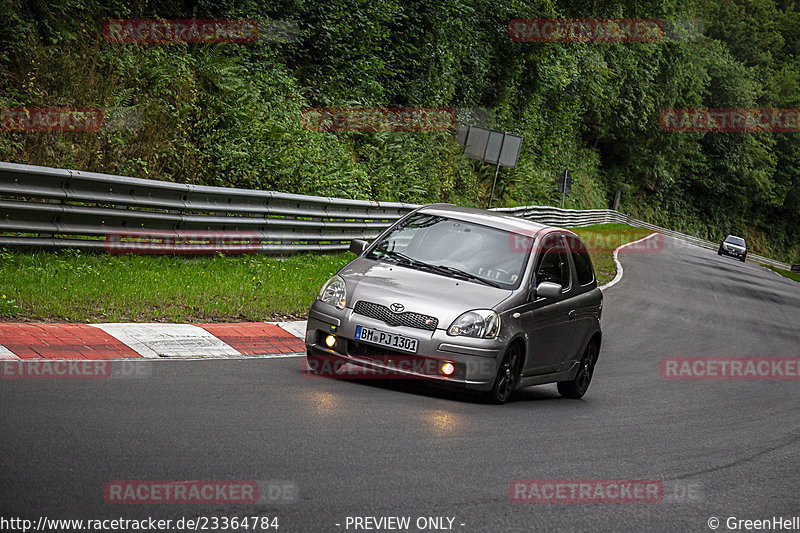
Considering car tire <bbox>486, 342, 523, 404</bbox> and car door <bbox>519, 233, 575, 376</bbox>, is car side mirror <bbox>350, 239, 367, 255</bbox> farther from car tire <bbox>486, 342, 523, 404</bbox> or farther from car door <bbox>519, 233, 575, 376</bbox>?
car tire <bbox>486, 342, 523, 404</bbox>

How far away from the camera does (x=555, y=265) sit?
9.62 m

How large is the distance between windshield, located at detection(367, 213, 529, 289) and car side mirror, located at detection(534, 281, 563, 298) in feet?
0.67

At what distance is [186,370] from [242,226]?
6703mm

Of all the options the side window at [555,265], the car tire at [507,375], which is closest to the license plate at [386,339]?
the car tire at [507,375]

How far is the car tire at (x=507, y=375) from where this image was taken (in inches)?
328

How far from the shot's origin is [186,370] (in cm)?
791

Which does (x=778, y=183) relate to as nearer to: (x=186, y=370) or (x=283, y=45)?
(x=283, y=45)

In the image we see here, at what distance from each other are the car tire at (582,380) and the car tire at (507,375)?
1.37 metres

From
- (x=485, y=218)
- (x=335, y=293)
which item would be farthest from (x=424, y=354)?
(x=485, y=218)

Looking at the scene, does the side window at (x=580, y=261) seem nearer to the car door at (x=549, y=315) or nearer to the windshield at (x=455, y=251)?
the car door at (x=549, y=315)

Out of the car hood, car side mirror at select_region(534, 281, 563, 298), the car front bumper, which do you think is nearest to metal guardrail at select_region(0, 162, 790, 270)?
the car hood

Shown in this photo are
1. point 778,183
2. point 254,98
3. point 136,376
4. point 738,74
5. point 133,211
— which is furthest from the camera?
point 778,183

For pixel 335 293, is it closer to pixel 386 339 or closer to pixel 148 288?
pixel 386 339

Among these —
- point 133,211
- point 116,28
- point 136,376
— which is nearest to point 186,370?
point 136,376
